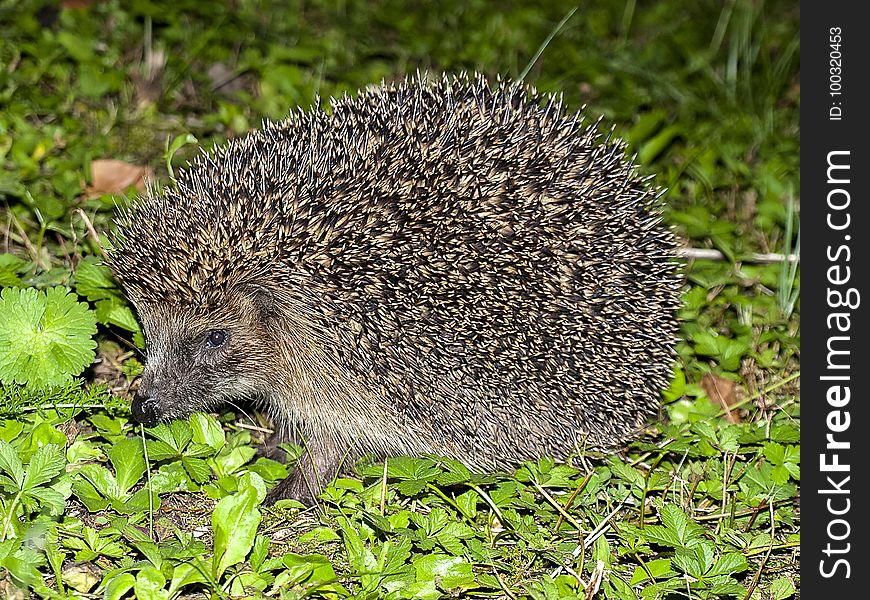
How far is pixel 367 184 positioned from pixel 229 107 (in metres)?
3.07

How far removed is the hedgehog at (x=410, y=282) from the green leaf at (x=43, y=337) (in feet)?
0.95

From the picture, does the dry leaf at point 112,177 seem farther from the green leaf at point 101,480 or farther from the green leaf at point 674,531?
the green leaf at point 674,531

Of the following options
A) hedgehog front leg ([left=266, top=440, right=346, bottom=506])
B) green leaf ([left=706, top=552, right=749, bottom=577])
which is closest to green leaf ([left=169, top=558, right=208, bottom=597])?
hedgehog front leg ([left=266, top=440, right=346, bottom=506])

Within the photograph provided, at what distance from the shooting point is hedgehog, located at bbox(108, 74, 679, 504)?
4.61 metres

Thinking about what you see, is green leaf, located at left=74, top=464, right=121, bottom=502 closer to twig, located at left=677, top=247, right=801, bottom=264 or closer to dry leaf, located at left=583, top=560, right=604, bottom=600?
dry leaf, located at left=583, top=560, right=604, bottom=600

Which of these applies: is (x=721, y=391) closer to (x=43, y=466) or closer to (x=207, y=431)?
(x=207, y=431)

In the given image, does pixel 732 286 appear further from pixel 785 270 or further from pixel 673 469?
pixel 673 469

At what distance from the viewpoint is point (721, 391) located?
235 inches

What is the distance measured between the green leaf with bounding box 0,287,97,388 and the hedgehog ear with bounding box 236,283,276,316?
76 centimetres

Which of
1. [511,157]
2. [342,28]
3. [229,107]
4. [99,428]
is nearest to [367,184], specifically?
[511,157]

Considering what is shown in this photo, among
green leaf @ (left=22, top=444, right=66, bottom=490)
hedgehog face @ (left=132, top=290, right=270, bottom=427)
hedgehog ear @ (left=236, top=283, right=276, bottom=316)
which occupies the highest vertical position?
hedgehog ear @ (left=236, top=283, right=276, bottom=316)

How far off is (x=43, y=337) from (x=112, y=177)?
2054mm

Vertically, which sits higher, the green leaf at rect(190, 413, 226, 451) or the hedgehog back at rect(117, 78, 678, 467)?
the hedgehog back at rect(117, 78, 678, 467)

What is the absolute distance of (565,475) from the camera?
5.07 meters
